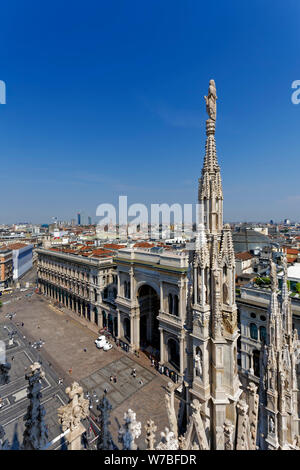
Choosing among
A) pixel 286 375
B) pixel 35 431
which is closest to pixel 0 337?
pixel 35 431

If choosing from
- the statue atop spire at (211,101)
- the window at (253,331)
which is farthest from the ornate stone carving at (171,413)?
the window at (253,331)

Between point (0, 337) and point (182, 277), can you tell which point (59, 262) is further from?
point (182, 277)

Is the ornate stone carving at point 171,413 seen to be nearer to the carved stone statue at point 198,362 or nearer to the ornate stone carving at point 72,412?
the carved stone statue at point 198,362

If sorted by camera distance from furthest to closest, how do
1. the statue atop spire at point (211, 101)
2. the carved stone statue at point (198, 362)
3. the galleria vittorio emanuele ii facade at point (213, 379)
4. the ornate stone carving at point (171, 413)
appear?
the statue atop spire at point (211, 101), the carved stone statue at point (198, 362), the ornate stone carving at point (171, 413), the galleria vittorio emanuele ii facade at point (213, 379)

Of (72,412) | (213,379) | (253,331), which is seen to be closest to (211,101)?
(213,379)
